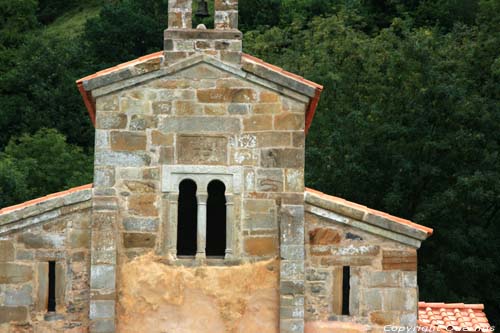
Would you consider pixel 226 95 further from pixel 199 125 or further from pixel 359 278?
pixel 359 278

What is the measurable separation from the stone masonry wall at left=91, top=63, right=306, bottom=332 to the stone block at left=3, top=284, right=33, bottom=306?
1.34m

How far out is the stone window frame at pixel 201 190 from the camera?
60.3 feet

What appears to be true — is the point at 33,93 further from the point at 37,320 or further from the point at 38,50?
the point at 37,320

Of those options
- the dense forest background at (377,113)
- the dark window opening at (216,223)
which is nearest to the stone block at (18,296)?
the dark window opening at (216,223)

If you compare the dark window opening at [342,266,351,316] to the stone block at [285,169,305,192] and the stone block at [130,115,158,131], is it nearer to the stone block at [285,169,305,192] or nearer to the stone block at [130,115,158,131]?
the stone block at [285,169,305,192]

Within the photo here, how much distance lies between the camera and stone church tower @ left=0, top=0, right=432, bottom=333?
18.3 m

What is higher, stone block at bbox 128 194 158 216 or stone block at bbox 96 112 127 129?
stone block at bbox 96 112 127 129

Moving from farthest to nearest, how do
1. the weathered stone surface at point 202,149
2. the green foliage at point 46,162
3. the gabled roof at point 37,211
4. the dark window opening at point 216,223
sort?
the green foliage at point 46,162 < the dark window opening at point 216,223 < the weathered stone surface at point 202,149 < the gabled roof at point 37,211

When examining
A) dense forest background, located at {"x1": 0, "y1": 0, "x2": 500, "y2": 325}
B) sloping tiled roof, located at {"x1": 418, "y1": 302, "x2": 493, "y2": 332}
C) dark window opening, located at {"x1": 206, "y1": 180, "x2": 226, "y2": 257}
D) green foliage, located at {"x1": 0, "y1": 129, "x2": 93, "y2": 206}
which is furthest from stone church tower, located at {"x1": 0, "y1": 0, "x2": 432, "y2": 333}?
green foliage, located at {"x1": 0, "y1": 129, "x2": 93, "y2": 206}

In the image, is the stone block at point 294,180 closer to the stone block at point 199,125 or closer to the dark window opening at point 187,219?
the stone block at point 199,125

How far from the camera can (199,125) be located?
60.6ft

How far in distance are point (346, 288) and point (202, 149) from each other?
3009mm

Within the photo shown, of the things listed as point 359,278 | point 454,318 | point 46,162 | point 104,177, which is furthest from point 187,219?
point 46,162

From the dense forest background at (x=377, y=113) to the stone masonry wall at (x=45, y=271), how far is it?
1654 centimetres
